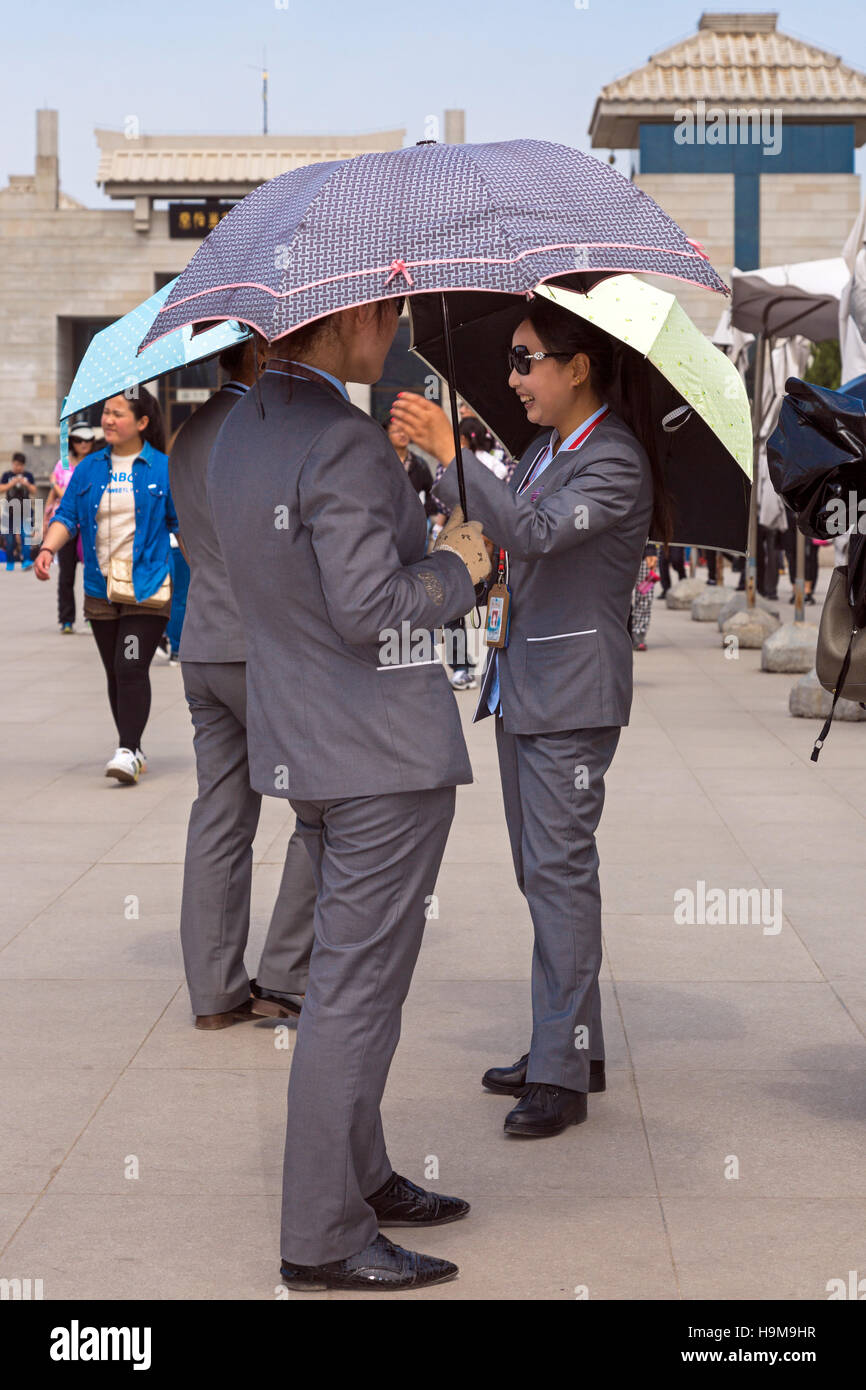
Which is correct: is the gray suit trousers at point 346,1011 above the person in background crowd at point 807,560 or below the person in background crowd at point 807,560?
above

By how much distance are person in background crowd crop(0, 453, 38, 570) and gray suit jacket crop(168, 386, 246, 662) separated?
2594 centimetres

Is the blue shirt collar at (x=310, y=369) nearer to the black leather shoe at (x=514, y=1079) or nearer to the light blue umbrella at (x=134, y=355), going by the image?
the light blue umbrella at (x=134, y=355)

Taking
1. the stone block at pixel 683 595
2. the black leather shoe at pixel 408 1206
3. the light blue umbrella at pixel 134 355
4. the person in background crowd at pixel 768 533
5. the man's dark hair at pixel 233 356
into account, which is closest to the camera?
the black leather shoe at pixel 408 1206

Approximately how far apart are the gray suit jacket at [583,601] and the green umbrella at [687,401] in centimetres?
21

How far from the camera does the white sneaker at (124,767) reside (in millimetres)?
8414

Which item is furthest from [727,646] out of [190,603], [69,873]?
[190,603]

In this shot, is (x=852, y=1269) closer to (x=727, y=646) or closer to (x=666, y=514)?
(x=666, y=514)

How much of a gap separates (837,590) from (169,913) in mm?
2989

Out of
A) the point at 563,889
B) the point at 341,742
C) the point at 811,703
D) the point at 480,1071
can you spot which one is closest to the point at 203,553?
the point at 563,889

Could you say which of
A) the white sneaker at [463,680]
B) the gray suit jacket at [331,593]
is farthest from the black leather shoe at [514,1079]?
the white sneaker at [463,680]

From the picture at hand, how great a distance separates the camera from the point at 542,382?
4004 mm

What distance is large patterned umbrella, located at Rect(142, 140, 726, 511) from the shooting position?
2877 mm

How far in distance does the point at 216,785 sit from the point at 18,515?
92.5 feet
